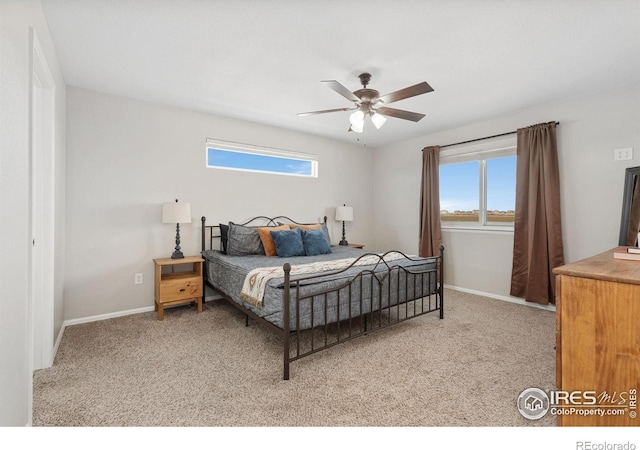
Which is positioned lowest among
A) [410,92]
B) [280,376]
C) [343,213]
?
[280,376]

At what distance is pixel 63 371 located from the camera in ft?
6.94

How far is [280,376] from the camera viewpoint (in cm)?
206

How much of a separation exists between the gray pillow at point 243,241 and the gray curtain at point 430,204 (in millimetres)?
2575

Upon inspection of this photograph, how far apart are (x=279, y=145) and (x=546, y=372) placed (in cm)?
398

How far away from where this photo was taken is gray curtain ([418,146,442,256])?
14.7 ft

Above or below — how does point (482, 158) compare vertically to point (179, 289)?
above

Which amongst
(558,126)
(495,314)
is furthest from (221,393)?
(558,126)

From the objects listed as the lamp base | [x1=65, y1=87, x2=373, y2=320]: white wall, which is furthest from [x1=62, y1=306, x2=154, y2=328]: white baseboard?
the lamp base

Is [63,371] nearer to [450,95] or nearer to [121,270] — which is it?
[121,270]

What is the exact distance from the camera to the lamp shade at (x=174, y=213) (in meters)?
3.29

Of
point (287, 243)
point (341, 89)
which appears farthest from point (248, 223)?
point (341, 89)

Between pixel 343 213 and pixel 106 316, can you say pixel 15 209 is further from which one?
pixel 343 213

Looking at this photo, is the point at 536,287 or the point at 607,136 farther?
the point at 536,287

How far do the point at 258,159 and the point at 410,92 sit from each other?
2600 mm
